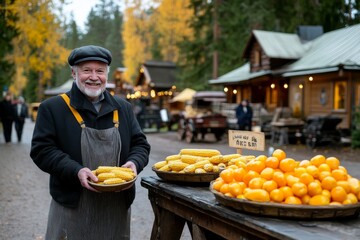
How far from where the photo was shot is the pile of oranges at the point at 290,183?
8.42ft

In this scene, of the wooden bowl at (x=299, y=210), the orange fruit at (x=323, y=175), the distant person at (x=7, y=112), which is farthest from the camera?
the distant person at (x=7, y=112)

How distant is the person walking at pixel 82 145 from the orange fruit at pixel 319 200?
127 centimetres

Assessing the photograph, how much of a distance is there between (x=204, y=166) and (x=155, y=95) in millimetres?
39394

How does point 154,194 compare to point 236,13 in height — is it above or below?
below

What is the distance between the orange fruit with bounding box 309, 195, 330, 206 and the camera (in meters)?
2.49

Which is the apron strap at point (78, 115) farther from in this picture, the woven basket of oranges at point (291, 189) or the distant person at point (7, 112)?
the distant person at point (7, 112)

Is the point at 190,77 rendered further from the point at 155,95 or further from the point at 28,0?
the point at 28,0

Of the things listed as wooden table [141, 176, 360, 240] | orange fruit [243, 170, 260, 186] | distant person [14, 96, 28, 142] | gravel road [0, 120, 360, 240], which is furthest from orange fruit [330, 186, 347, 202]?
distant person [14, 96, 28, 142]

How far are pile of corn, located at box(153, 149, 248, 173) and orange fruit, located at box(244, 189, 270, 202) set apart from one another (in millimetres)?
895

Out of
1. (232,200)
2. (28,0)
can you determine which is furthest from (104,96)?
(28,0)

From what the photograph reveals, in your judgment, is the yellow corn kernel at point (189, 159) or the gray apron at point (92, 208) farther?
the yellow corn kernel at point (189, 159)

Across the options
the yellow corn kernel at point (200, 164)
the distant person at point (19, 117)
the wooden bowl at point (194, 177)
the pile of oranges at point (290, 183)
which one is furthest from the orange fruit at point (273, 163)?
the distant person at point (19, 117)

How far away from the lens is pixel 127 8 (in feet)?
168

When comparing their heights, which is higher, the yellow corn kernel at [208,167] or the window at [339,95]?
the window at [339,95]
